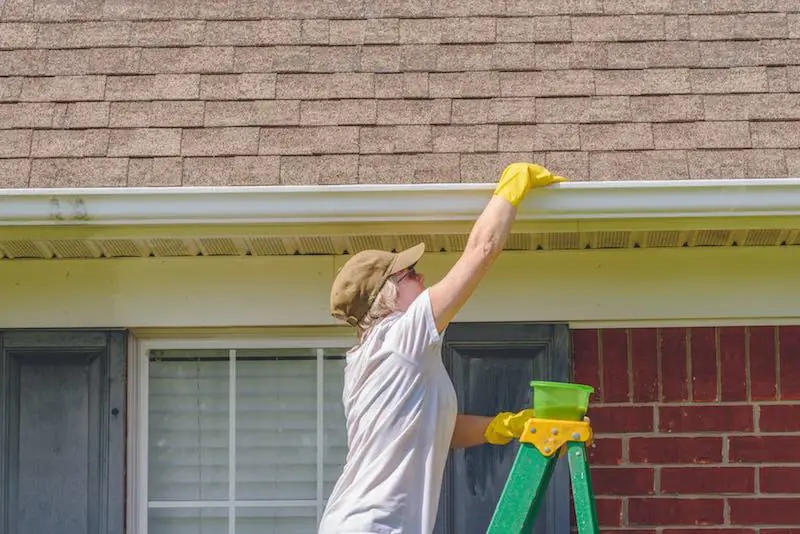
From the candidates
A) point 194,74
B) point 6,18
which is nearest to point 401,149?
point 194,74

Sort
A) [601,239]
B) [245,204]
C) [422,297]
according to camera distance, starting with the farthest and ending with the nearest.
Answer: [601,239] → [245,204] → [422,297]

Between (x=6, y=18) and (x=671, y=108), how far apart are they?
256 cm

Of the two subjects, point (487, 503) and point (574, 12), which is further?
point (574, 12)

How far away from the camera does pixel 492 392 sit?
4.62m

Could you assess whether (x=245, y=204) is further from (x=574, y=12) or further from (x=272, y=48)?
(x=574, y=12)

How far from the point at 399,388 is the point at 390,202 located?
2.27 ft

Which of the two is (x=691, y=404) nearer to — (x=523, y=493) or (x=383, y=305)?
(x=523, y=493)

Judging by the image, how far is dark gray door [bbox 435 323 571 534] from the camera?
15.0 ft

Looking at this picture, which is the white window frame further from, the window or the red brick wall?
the red brick wall

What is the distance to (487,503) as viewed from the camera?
4.57m

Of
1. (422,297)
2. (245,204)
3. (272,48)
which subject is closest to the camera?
(422,297)

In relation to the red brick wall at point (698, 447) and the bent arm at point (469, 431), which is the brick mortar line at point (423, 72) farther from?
the bent arm at point (469, 431)

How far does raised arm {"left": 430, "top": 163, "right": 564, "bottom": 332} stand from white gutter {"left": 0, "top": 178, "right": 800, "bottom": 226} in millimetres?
150

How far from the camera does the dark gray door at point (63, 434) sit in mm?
4637
